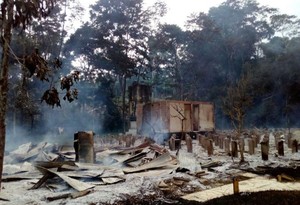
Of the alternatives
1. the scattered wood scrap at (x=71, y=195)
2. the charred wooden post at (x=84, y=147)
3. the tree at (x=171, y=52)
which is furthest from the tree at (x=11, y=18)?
the tree at (x=171, y=52)

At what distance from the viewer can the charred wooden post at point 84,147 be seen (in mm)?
10094

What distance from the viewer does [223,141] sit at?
14.2m

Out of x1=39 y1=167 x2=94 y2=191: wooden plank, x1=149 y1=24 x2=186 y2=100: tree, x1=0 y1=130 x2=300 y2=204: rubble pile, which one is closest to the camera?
x1=0 y1=130 x2=300 y2=204: rubble pile

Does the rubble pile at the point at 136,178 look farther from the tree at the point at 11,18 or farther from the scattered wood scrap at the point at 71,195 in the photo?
the tree at the point at 11,18

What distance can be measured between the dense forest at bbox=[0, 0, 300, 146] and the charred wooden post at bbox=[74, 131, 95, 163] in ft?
54.1

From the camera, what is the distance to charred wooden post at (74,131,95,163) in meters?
10.1

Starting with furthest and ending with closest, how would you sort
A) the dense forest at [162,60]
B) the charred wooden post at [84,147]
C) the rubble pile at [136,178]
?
the dense forest at [162,60] → the charred wooden post at [84,147] → the rubble pile at [136,178]

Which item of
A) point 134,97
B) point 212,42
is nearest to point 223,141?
point 134,97

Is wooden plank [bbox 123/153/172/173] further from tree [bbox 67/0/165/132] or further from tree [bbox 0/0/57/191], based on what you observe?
tree [bbox 67/0/165/132]

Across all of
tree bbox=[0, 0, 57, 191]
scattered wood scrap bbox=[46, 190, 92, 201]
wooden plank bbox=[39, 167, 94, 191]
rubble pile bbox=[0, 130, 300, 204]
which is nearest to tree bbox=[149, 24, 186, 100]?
rubble pile bbox=[0, 130, 300, 204]

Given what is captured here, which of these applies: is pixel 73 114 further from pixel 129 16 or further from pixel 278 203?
pixel 278 203

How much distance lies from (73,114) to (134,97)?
20.9 feet

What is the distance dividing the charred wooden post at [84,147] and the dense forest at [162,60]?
54.1 feet

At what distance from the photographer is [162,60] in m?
35.5
